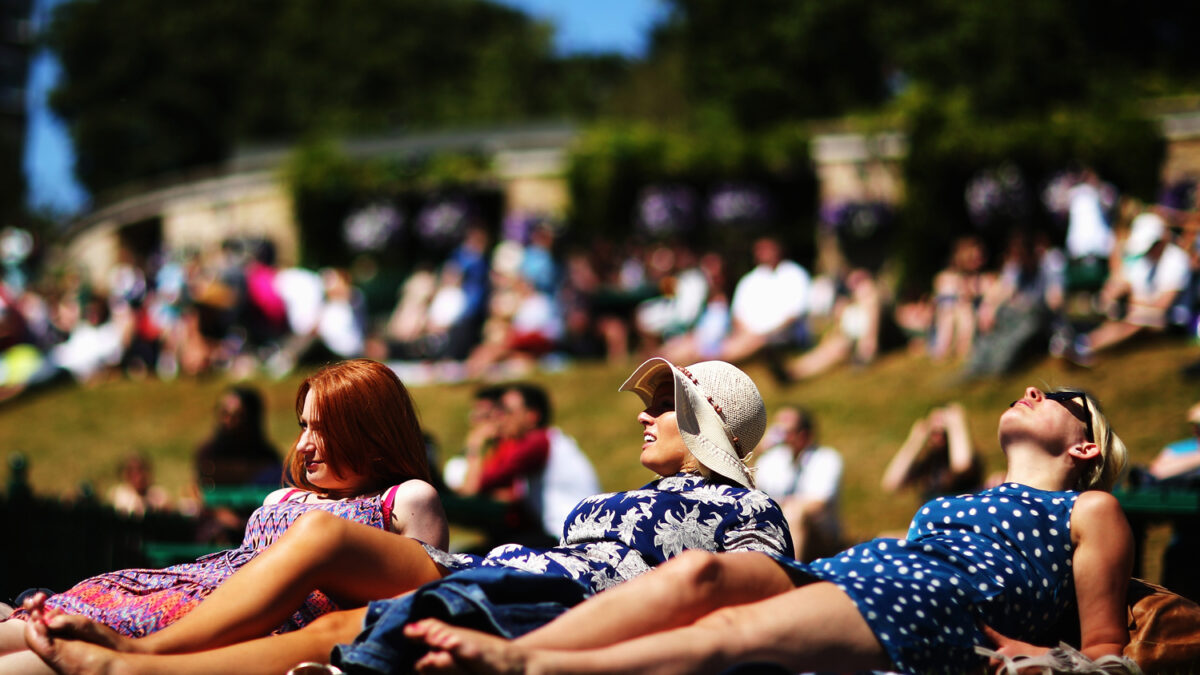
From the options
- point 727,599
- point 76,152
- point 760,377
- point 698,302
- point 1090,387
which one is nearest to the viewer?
point 727,599

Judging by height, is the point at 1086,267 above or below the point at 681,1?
below

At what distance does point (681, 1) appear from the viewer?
35.8 meters

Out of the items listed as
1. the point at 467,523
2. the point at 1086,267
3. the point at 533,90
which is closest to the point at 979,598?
the point at 467,523

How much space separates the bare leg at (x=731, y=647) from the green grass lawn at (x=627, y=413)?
190 inches

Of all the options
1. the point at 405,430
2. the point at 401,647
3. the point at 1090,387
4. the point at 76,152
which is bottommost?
the point at 1090,387

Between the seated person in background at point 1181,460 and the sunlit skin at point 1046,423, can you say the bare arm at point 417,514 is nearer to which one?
the sunlit skin at point 1046,423

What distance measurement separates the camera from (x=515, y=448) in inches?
251

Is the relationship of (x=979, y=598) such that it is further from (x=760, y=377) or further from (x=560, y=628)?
(x=760, y=377)

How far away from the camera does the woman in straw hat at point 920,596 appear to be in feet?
9.64

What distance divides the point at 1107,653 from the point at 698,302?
9.99 metres

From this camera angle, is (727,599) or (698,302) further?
(698,302)

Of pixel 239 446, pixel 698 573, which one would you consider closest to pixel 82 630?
pixel 698 573

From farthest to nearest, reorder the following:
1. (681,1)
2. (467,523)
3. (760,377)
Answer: (681,1) < (760,377) < (467,523)

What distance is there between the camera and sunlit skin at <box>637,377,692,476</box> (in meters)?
3.82
